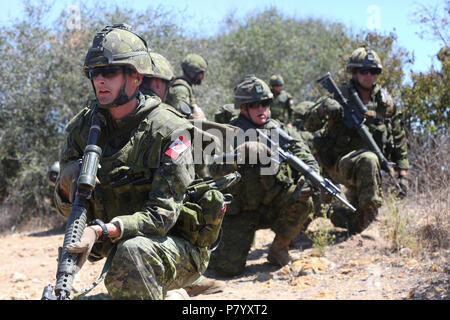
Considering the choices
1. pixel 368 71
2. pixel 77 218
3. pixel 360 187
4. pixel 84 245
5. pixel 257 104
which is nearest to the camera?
pixel 84 245

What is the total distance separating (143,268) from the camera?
10.9 ft

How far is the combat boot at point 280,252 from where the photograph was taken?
21.4ft

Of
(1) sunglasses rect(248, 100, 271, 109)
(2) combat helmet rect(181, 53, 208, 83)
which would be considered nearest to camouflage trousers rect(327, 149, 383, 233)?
(1) sunglasses rect(248, 100, 271, 109)

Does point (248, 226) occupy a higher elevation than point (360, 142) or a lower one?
lower

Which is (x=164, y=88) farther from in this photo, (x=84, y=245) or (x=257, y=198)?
(x=84, y=245)

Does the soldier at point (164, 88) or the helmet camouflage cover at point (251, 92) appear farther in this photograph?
the helmet camouflage cover at point (251, 92)

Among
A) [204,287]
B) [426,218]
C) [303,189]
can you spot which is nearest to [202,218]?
[204,287]

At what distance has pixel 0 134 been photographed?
10328 mm

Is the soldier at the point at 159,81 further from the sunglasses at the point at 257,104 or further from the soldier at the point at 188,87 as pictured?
the soldier at the point at 188,87

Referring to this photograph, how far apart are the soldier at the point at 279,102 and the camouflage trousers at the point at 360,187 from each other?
4014mm

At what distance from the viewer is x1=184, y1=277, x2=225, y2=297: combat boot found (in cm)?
553

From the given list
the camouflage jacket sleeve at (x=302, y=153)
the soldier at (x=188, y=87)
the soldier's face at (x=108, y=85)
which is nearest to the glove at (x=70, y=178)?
the soldier's face at (x=108, y=85)

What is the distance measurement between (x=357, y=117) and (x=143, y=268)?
4.67 m
